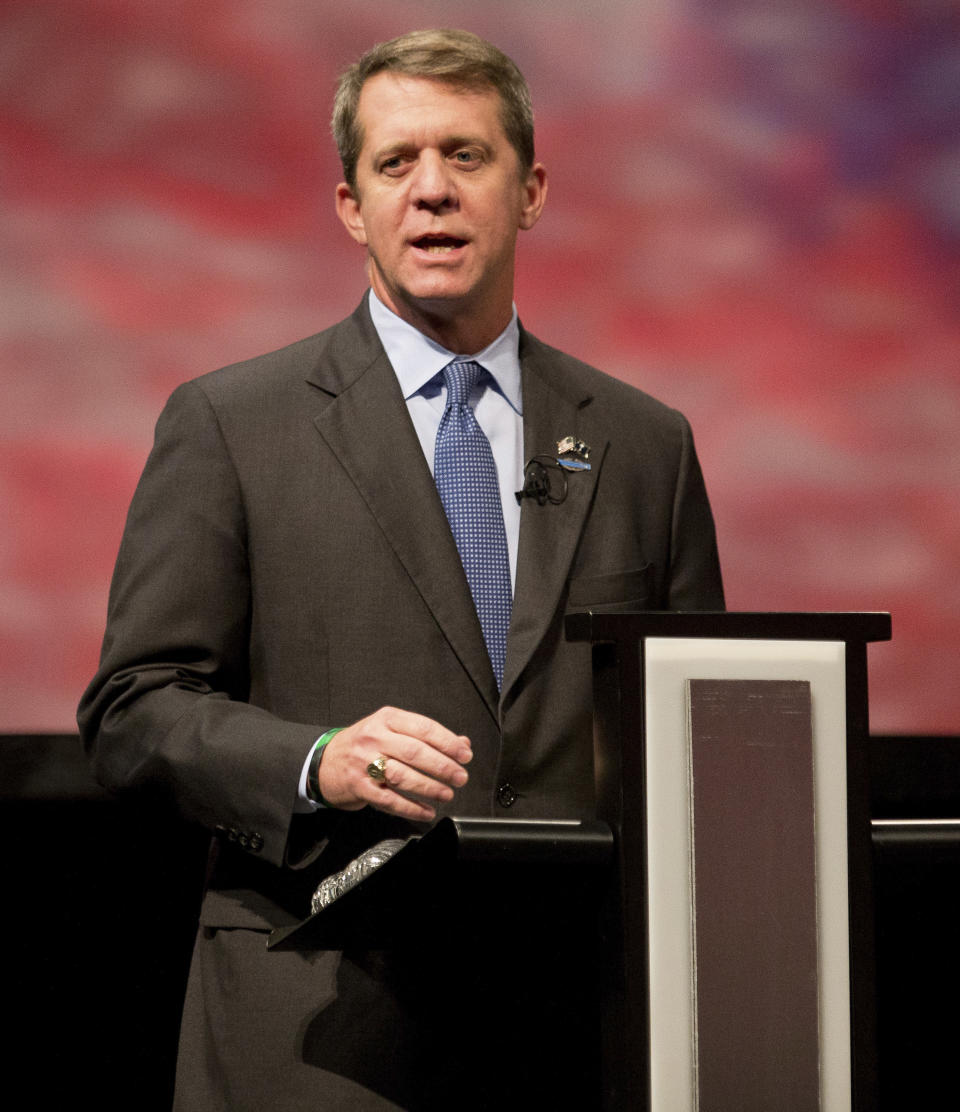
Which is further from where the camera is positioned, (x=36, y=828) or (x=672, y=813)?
(x=36, y=828)

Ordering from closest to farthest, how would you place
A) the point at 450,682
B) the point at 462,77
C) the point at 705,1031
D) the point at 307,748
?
1. the point at 705,1031
2. the point at 307,748
3. the point at 450,682
4. the point at 462,77

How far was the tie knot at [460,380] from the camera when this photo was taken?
173 cm

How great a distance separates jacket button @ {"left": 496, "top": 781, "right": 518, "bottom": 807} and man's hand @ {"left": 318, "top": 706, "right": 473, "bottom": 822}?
0.34 metres

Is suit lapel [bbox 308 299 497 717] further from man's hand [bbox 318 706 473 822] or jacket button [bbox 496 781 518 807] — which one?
man's hand [bbox 318 706 473 822]

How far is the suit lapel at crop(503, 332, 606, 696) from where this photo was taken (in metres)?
1.57

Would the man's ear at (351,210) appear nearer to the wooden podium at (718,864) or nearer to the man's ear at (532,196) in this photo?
the man's ear at (532,196)

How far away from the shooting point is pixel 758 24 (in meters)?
2.82

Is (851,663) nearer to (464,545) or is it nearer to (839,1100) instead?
(839,1100)

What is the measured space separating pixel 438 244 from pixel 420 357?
0.49 ft

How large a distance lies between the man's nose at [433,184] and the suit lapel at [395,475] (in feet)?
0.62

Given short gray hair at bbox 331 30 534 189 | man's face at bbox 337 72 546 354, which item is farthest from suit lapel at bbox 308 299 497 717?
short gray hair at bbox 331 30 534 189

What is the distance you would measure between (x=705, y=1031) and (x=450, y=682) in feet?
2.06

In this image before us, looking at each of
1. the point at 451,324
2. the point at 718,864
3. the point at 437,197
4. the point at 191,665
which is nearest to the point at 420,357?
the point at 451,324

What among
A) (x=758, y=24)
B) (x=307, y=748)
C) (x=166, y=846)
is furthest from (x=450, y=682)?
(x=758, y=24)
